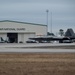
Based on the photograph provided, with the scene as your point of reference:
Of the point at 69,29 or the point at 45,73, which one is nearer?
the point at 45,73

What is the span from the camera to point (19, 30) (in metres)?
114

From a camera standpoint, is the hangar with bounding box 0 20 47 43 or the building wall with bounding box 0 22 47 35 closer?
the building wall with bounding box 0 22 47 35

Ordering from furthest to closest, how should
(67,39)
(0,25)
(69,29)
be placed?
1. (69,29)
2. (0,25)
3. (67,39)

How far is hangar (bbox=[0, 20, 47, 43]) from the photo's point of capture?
366 ft

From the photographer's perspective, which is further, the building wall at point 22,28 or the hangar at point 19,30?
the hangar at point 19,30

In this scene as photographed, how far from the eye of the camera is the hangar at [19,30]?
111500mm

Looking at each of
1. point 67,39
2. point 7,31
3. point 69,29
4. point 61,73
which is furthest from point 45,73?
point 69,29

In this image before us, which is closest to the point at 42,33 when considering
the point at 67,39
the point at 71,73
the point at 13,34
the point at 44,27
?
the point at 44,27

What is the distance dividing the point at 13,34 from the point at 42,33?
1066cm

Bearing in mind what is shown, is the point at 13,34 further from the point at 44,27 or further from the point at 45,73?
the point at 45,73

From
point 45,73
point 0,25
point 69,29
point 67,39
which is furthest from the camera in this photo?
point 69,29

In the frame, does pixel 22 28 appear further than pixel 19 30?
Yes

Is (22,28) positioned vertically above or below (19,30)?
above

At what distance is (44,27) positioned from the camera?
384 feet
